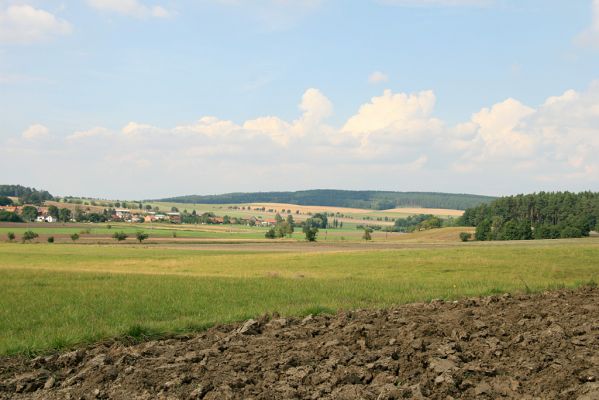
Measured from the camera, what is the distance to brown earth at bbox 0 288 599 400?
909cm

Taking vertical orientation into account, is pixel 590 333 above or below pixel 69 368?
above

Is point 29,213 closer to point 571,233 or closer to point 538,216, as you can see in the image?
point 571,233

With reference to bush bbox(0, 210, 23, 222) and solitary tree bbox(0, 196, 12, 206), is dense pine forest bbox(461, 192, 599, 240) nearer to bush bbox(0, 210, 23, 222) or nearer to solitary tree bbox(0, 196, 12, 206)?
bush bbox(0, 210, 23, 222)

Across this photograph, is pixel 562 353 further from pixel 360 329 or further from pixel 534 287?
pixel 534 287

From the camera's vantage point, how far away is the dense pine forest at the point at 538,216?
413 ft

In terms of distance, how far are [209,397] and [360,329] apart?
473 centimetres

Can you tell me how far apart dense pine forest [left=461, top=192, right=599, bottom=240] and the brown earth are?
11668cm

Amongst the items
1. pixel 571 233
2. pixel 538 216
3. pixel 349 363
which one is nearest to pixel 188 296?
pixel 349 363

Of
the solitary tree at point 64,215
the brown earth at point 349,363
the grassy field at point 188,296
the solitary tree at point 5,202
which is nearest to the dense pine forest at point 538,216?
the grassy field at point 188,296

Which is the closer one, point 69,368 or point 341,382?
point 341,382

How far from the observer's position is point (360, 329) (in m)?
13.1

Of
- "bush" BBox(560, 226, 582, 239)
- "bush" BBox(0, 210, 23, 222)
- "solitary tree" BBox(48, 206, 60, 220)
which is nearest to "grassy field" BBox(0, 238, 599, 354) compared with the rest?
"bush" BBox(560, 226, 582, 239)

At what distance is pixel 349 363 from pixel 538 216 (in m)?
166

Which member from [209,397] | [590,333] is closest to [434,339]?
[590,333]
